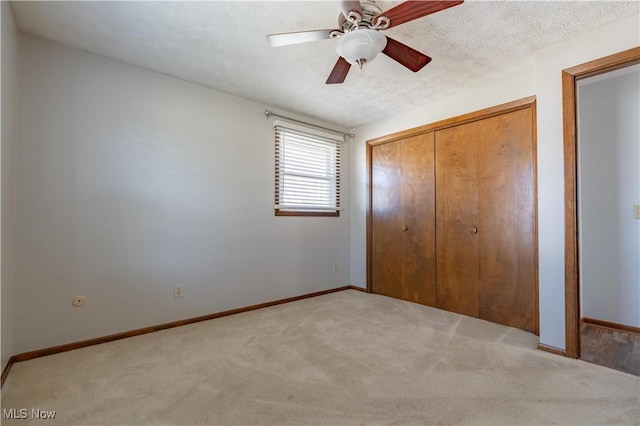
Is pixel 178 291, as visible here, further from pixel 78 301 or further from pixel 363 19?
pixel 363 19

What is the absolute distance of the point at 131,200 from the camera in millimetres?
2543

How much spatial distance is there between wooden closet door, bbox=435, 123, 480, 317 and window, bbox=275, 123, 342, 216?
1.41 m

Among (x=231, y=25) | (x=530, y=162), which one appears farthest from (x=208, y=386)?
(x=530, y=162)

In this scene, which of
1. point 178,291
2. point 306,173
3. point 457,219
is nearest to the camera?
point 178,291

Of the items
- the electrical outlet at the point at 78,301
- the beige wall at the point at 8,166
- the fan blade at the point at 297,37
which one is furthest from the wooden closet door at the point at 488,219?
the beige wall at the point at 8,166

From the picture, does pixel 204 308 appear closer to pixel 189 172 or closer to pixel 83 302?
pixel 83 302

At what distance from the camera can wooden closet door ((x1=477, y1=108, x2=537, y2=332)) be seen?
8.73 ft

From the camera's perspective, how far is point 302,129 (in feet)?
12.3

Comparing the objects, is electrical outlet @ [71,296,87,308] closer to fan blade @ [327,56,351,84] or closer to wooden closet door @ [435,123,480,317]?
fan blade @ [327,56,351,84]

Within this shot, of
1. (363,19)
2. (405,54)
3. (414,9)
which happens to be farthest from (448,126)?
(414,9)

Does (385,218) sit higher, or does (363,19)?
(363,19)

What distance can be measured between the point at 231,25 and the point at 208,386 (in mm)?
2322

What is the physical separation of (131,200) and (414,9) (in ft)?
8.23

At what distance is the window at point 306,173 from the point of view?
3.60m
